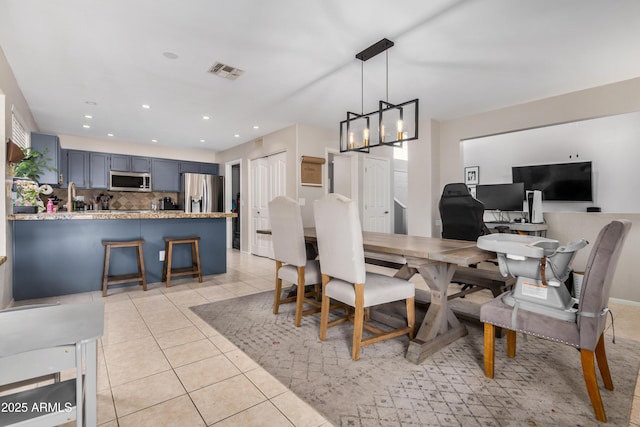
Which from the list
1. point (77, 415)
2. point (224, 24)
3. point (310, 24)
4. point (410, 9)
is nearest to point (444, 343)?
point (77, 415)

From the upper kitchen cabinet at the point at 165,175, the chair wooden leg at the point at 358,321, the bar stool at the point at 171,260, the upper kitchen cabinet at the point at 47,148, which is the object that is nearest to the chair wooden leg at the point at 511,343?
the chair wooden leg at the point at 358,321

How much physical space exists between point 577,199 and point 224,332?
4.95 metres

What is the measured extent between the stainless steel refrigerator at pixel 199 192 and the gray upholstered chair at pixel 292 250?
4.83 m

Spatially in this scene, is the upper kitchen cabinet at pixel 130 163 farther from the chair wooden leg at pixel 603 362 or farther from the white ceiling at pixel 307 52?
the chair wooden leg at pixel 603 362

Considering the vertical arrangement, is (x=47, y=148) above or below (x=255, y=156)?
below

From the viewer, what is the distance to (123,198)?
6812 mm

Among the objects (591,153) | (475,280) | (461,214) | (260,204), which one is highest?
(591,153)

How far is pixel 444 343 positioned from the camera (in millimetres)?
2150

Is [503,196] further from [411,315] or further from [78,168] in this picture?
[78,168]

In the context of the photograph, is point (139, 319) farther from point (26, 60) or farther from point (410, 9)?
A: point (410, 9)

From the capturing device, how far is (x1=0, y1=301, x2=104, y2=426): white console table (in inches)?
31.7

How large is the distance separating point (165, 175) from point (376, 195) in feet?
15.4

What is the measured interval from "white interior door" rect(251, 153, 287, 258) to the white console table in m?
4.50

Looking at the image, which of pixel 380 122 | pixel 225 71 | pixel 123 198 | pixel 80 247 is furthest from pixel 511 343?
pixel 123 198
